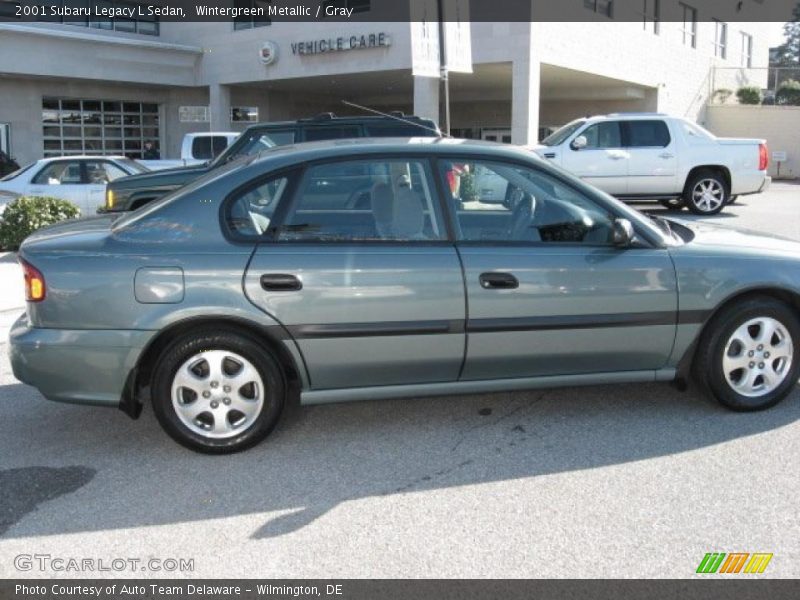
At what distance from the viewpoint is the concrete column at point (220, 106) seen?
1096 inches

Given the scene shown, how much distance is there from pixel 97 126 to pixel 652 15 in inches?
817

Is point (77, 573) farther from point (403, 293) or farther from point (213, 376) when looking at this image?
point (403, 293)

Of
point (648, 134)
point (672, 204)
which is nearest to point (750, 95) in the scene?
point (672, 204)

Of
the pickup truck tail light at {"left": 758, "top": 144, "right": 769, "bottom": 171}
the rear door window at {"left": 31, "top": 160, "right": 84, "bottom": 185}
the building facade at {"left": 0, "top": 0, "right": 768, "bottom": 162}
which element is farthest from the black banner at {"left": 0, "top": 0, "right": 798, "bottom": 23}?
the rear door window at {"left": 31, "top": 160, "right": 84, "bottom": 185}

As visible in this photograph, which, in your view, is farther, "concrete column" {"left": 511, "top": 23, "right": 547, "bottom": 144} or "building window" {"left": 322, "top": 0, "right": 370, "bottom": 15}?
"building window" {"left": 322, "top": 0, "right": 370, "bottom": 15}

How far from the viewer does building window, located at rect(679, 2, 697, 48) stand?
31.4m

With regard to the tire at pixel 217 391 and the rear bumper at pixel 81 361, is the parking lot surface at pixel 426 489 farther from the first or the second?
the rear bumper at pixel 81 361

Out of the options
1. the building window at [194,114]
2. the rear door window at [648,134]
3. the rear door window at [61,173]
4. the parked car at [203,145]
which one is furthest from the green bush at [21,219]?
the building window at [194,114]

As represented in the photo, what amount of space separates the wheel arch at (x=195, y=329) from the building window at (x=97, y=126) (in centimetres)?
2608

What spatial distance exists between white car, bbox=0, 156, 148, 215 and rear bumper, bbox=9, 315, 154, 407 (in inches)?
395

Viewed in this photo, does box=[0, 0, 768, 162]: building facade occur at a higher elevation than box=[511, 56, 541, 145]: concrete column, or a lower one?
higher

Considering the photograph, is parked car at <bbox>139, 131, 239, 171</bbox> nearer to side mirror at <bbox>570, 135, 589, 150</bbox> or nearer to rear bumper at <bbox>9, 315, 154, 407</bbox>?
side mirror at <bbox>570, 135, 589, 150</bbox>

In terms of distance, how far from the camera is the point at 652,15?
2817 centimetres
